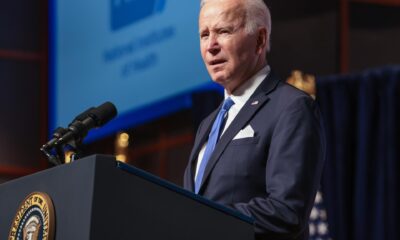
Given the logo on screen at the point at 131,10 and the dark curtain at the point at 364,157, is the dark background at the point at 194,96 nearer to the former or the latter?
the dark curtain at the point at 364,157

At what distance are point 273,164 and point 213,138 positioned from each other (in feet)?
1.06

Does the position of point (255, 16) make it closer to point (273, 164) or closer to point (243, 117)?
point (243, 117)

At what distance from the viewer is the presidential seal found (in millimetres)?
2377

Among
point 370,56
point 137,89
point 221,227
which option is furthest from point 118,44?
point 221,227

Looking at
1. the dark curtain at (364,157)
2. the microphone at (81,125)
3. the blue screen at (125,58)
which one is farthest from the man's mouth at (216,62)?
the blue screen at (125,58)

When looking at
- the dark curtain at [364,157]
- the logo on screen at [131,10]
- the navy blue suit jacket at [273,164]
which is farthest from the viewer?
the logo on screen at [131,10]

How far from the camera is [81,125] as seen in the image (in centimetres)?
273

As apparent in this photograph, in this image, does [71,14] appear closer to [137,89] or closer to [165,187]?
[137,89]

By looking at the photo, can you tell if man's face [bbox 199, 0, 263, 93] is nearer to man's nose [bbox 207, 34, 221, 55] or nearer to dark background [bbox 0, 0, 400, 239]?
man's nose [bbox 207, 34, 221, 55]

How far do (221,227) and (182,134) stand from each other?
6167 mm

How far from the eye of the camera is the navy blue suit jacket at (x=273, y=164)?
2.62m

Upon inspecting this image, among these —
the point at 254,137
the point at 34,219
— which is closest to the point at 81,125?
the point at 34,219

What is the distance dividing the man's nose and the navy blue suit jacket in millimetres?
181

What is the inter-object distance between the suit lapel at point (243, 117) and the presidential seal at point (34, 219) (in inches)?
23.2
